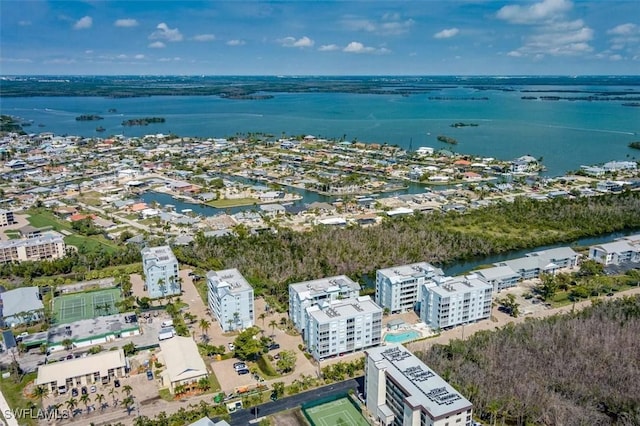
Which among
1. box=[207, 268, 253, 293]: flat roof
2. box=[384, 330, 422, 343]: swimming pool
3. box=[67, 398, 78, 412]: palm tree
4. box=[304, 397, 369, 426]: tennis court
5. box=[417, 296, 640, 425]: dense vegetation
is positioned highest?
box=[207, 268, 253, 293]: flat roof

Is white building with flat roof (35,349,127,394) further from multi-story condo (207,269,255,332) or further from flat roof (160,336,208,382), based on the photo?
multi-story condo (207,269,255,332)

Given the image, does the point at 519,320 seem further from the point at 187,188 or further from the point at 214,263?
the point at 187,188

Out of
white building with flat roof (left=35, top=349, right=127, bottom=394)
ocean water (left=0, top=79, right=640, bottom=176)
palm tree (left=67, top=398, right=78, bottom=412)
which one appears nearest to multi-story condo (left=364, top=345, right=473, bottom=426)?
white building with flat roof (left=35, top=349, right=127, bottom=394)

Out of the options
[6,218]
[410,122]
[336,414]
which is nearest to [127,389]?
[336,414]

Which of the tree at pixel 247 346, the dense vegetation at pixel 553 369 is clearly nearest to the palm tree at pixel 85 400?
the tree at pixel 247 346

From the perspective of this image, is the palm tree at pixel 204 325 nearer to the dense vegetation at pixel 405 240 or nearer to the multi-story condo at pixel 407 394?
the dense vegetation at pixel 405 240

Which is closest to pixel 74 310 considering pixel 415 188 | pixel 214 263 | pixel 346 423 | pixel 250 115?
pixel 214 263

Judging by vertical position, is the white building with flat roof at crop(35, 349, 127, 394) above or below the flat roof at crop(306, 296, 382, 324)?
below
